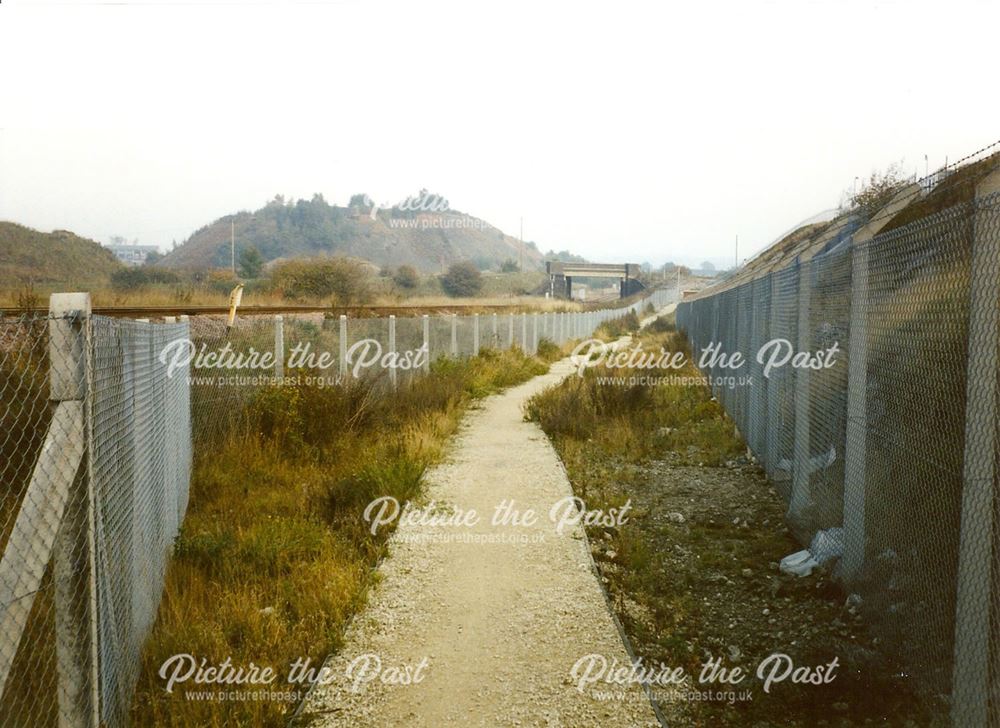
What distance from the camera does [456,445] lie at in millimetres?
10922

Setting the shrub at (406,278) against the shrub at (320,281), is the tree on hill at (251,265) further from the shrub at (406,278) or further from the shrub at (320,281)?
the shrub at (320,281)

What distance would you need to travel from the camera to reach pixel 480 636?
191 inches

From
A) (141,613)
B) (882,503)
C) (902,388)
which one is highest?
(902,388)

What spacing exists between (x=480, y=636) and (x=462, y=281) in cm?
8346

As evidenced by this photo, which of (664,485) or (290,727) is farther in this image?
(664,485)

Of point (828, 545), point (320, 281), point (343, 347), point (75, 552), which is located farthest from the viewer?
point (320, 281)

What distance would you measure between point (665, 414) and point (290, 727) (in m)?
9.79

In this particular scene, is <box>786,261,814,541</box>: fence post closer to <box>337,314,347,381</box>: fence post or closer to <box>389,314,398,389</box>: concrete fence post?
<box>337,314,347,381</box>: fence post

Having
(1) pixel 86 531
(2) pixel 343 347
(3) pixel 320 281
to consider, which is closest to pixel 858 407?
(1) pixel 86 531

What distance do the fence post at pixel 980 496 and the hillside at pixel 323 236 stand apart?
128 m

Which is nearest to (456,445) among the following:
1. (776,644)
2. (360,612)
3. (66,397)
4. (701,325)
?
(360,612)

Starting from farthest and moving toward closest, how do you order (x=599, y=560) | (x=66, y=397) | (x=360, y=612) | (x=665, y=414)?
(x=665, y=414), (x=599, y=560), (x=360, y=612), (x=66, y=397)

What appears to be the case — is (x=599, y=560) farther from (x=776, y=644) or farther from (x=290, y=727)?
(x=290, y=727)

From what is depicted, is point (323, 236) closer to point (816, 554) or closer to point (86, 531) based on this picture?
point (816, 554)
